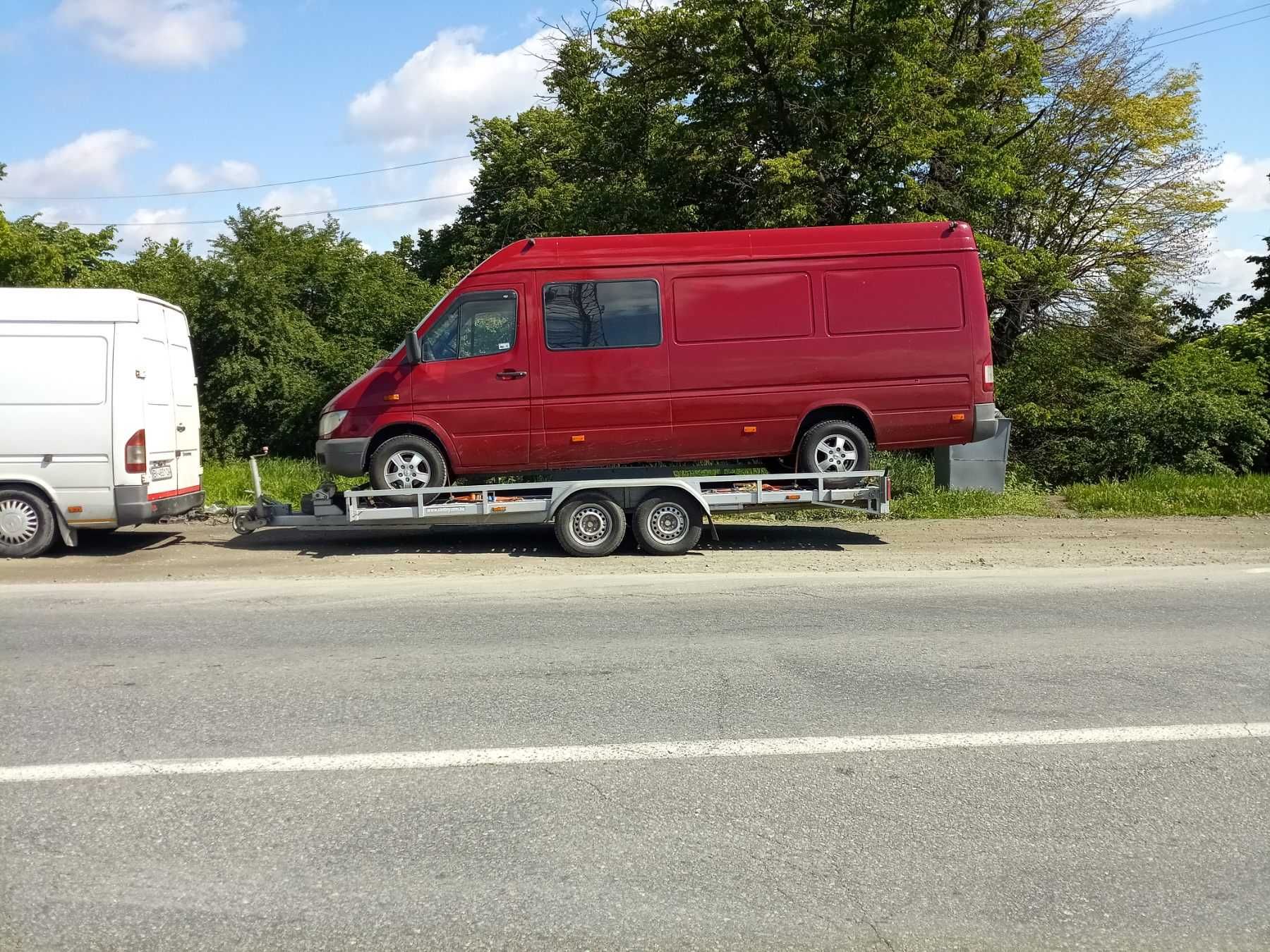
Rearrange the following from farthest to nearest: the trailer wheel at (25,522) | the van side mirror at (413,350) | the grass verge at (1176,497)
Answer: the grass verge at (1176,497) < the trailer wheel at (25,522) < the van side mirror at (413,350)

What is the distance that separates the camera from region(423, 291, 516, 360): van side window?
34.9 ft

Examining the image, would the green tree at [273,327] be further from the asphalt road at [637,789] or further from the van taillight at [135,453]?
the asphalt road at [637,789]

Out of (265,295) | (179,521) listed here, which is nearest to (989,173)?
(265,295)

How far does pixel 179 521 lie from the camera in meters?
14.1

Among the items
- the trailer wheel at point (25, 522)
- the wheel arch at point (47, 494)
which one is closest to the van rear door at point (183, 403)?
the wheel arch at point (47, 494)

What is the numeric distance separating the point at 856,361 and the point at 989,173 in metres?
10.9

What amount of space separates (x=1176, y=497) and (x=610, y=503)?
871cm

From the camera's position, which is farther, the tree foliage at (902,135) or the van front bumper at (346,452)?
the tree foliage at (902,135)

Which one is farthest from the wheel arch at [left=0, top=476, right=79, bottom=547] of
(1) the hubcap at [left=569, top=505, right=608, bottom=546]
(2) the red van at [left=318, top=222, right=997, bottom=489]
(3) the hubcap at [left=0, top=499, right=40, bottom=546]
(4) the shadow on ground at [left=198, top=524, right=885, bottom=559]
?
(1) the hubcap at [left=569, top=505, right=608, bottom=546]

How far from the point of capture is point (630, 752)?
15.7ft

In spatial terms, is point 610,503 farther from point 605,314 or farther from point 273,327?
point 273,327

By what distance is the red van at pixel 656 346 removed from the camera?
10.6 metres

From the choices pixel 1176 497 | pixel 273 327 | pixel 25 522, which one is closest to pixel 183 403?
pixel 25 522

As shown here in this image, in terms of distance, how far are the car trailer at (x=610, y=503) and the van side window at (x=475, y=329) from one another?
1338 mm
